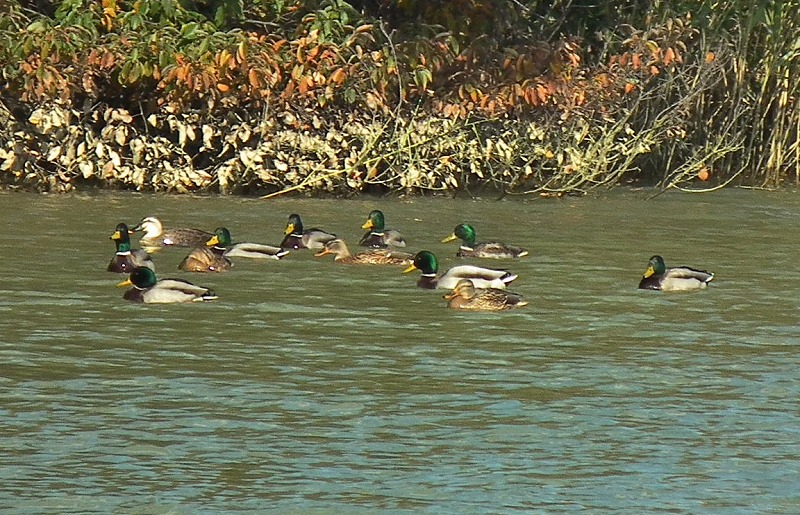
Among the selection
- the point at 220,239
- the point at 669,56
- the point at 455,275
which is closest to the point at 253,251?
the point at 220,239

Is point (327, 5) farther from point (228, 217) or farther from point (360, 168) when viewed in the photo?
point (228, 217)

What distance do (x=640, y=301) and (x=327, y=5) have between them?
28.3 feet

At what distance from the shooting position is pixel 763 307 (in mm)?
13445

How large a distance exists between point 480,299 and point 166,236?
4.42m

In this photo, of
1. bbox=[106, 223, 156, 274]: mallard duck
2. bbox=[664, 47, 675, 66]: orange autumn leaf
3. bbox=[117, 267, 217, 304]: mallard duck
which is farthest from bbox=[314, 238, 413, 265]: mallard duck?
bbox=[664, 47, 675, 66]: orange autumn leaf

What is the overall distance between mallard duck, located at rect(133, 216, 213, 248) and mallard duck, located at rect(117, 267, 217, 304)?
121 inches

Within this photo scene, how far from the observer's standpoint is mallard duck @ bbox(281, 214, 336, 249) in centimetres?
1609

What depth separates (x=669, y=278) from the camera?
14.1m

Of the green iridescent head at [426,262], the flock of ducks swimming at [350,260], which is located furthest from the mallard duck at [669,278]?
the green iridescent head at [426,262]

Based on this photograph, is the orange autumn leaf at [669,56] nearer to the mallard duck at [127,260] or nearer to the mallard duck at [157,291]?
the mallard duck at [127,260]

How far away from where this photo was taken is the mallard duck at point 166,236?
16516mm

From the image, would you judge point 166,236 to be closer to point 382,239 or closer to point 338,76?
point 382,239

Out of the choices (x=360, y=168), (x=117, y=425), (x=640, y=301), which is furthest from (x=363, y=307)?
(x=360, y=168)

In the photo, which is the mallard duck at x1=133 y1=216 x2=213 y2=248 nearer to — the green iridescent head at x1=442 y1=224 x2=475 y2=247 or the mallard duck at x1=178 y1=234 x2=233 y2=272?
the mallard duck at x1=178 y1=234 x2=233 y2=272
